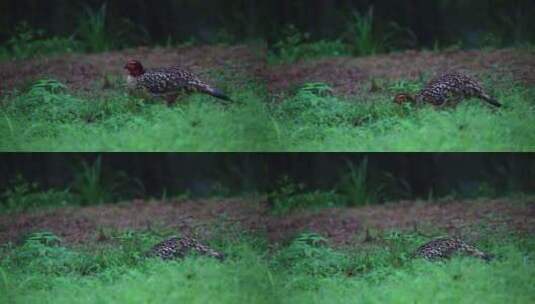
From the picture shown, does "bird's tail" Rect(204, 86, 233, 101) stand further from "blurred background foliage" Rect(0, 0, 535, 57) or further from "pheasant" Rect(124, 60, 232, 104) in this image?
"blurred background foliage" Rect(0, 0, 535, 57)

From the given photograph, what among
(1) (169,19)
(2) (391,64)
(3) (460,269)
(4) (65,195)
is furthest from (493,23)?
(4) (65,195)

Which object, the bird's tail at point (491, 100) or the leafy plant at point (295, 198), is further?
the leafy plant at point (295, 198)

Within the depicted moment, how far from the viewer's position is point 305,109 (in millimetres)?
3887

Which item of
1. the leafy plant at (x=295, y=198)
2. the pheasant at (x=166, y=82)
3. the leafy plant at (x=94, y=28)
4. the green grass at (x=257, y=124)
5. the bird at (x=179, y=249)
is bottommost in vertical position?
the bird at (x=179, y=249)

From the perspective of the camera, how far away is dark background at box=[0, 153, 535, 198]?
3.93m

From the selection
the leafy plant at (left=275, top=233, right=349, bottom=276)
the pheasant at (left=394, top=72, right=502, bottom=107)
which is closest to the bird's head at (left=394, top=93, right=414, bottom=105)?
the pheasant at (left=394, top=72, right=502, bottom=107)

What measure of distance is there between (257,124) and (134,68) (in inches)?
24.9

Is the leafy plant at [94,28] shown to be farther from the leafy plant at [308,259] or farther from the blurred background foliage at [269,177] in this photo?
the leafy plant at [308,259]

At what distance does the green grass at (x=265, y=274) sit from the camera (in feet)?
12.6

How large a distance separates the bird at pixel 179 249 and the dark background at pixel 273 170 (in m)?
0.24

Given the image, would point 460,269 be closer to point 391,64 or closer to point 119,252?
point 391,64

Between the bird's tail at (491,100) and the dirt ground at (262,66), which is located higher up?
the dirt ground at (262,66)

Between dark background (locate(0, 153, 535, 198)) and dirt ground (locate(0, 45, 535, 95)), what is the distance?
13.4 inches

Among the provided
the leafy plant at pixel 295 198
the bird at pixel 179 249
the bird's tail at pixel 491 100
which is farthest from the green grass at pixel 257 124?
the bird at pixel 179 249
